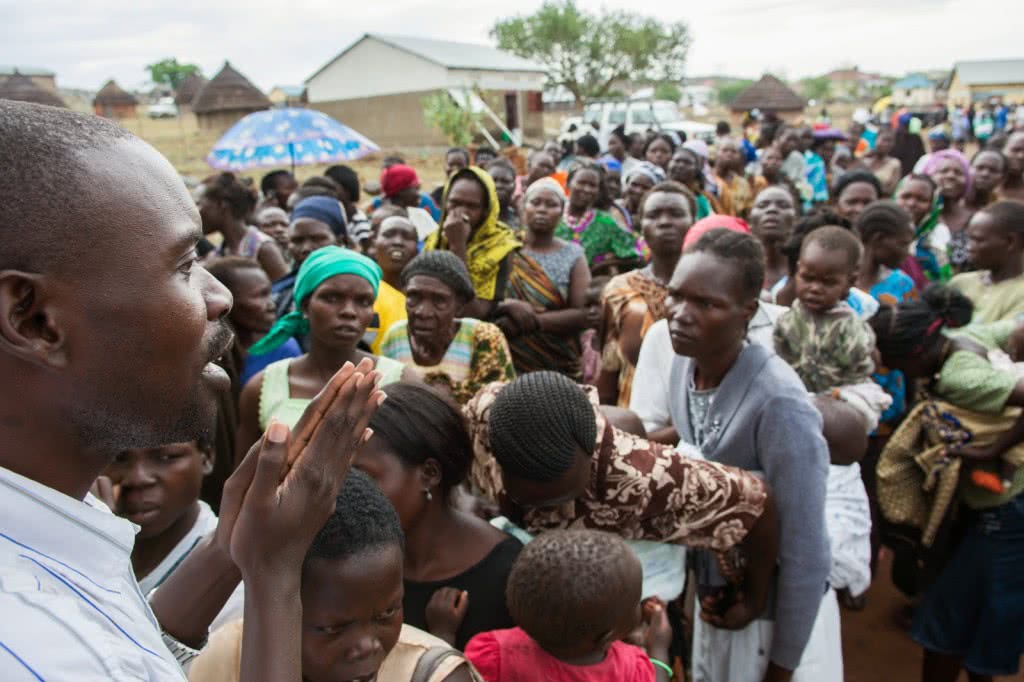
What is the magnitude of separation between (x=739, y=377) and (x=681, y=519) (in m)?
0.51

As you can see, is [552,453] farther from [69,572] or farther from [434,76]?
[434,76]

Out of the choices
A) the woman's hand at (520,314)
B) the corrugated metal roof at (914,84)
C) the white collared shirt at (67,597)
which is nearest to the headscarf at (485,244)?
the woman's hand at (520,314)

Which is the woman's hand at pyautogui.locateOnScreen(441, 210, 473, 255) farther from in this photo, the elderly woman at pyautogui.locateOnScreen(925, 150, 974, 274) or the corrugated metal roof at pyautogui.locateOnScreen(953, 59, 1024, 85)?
the corrugated metal roof at pyautogui.locateOnScreen(953, 59, 1024, 85)

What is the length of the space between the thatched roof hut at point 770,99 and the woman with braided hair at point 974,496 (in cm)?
2845

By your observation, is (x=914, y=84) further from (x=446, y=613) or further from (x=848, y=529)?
(x=446, y=613)

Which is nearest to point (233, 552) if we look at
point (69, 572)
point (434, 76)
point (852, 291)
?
point (69, 572)

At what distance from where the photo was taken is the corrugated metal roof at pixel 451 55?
96.8 ft

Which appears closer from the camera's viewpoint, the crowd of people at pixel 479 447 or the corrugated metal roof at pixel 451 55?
the crowd of people at pixel 479 447

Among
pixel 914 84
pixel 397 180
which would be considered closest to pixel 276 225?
pixel 397 180

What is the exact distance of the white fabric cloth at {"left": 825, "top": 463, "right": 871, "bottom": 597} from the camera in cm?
233

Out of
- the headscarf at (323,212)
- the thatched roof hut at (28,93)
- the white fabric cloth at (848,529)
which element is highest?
the thatched roof hut at (28,93)

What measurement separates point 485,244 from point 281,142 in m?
3.96

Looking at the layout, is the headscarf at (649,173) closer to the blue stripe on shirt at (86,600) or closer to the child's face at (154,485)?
the child's face at (154,485)

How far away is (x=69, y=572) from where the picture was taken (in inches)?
33.5
